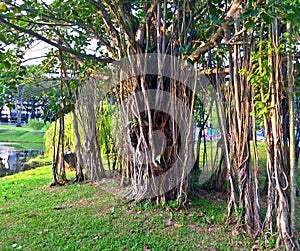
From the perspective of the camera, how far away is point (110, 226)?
229 cm

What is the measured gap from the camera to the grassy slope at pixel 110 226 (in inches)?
78.8

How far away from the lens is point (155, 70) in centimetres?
272

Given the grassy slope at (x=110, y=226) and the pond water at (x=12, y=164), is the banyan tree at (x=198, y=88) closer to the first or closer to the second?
the grassy slope at (x=110, y=226)

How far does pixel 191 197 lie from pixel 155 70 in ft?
4.18

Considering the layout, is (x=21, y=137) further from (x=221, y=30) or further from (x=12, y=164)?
(x=221, y=30)

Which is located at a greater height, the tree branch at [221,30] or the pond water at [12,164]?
the tree branch at [221,30]

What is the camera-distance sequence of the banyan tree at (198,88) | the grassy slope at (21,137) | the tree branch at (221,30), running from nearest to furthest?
1. the banyan tree at (198,88)
2. the tree branch at (221,30)
3. the grassy slope at (21,137)

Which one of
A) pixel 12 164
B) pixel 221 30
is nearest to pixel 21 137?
pixel 12 164

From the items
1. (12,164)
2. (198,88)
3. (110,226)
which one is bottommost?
(12,164)

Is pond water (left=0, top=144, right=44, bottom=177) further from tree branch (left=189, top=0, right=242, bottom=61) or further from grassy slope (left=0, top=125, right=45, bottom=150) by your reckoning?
tree branch (left=189, top=0, right=242, bottom=61)

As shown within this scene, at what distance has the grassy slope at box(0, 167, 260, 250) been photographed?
2.00 m

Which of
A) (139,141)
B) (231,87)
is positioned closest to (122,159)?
(139,141)

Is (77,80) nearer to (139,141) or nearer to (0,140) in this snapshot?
(139,141)

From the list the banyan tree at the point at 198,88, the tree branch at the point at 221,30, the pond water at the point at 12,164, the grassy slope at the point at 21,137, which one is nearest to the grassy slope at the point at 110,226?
the banyan tree at the point at 198,88
